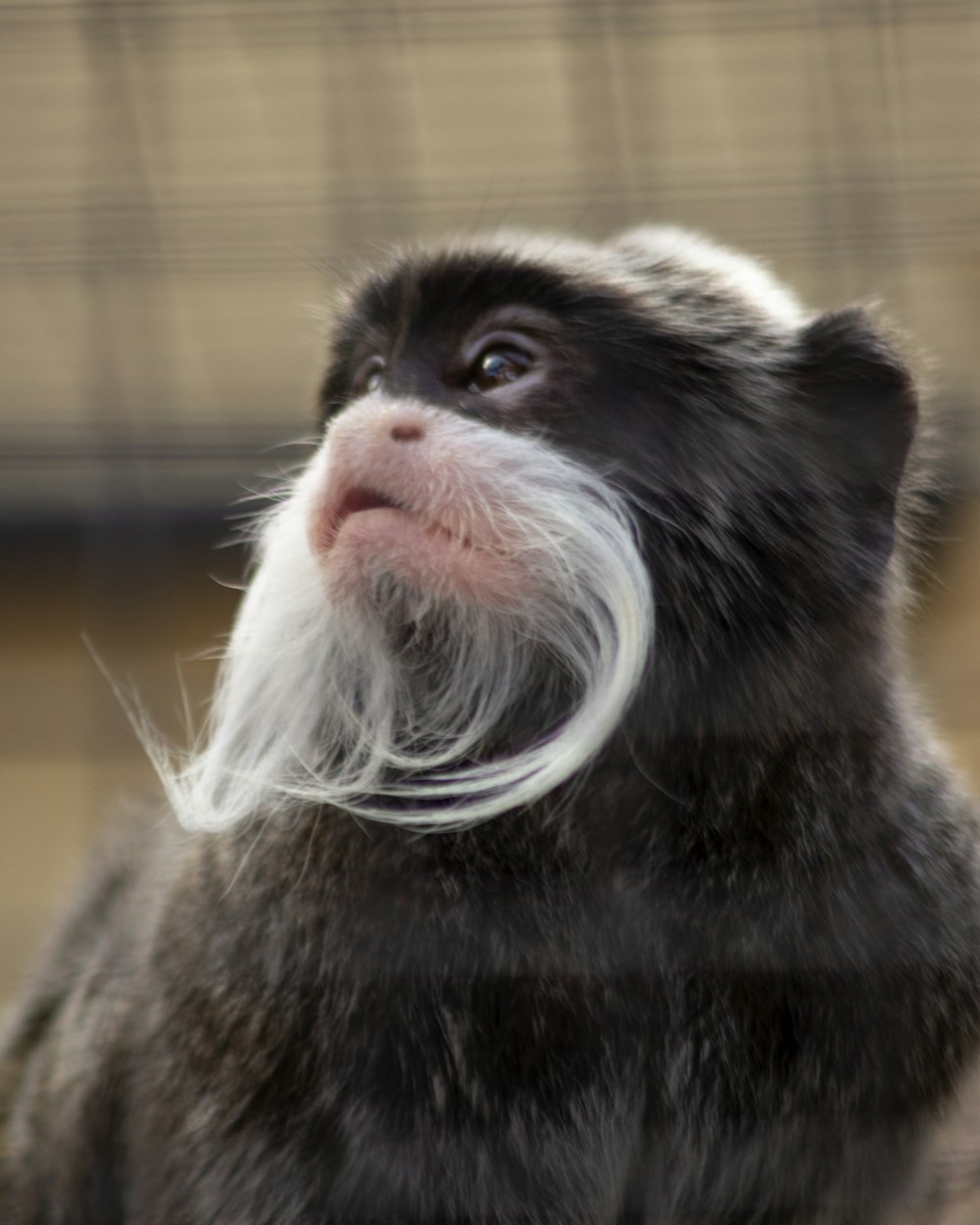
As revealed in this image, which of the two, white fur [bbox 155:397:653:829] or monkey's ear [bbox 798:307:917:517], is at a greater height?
monkey's ear [bbox 798:307:917:517]

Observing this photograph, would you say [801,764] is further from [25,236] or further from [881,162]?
[25,236]

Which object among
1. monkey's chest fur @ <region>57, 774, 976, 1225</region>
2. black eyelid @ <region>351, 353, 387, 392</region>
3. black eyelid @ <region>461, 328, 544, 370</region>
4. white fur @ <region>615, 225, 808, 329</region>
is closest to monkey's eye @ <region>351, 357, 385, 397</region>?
black eyelid @ <region>351, 353, 387, 392</region>

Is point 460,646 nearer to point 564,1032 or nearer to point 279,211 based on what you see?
point 564,1032

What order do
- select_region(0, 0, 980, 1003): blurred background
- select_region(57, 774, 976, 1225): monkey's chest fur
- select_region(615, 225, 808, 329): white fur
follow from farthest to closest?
1. select_region(0, 0, 980, 1003): blurred background
2. select_region(615, 225, 808, 329): white fur
3. select_region(57, 774, 976, 1225): monkey's chest fur

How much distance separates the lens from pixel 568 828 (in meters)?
1.11

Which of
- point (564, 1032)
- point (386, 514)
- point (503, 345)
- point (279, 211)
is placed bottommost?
point (564, 1032)

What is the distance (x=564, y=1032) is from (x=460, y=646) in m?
0.32

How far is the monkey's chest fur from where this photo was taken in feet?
3.50

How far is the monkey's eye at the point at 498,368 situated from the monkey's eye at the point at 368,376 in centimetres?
12

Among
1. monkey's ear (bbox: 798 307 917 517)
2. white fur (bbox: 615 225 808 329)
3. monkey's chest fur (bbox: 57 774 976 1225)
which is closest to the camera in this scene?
monkey's chest fur (bbox: 57 774 976 1225)

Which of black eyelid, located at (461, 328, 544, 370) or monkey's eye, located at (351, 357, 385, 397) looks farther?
monkey's eye, located at (351, 357, 385, 397)

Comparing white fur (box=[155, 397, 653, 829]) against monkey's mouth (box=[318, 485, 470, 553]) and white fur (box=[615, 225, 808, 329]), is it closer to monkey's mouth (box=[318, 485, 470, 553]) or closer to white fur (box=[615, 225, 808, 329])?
monkey's mouth (box=[318, 485, 470, 553])

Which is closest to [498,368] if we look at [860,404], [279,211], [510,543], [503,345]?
[503,345]

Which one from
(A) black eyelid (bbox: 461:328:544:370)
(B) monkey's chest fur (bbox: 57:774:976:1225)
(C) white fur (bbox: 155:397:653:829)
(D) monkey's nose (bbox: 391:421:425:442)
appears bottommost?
(B) monkey's chest fur (bbox: 57:774:976:1225)
